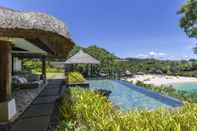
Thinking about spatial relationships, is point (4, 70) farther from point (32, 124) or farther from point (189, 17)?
point (189, 17)

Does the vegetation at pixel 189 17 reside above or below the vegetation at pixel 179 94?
above

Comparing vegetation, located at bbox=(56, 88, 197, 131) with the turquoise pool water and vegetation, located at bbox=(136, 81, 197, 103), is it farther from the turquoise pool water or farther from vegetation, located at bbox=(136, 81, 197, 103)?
the turquoise pool water

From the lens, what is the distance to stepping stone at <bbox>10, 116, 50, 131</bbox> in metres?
6.50

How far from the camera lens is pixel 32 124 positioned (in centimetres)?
Answer: 696

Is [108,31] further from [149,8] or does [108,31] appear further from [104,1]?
[104,1]

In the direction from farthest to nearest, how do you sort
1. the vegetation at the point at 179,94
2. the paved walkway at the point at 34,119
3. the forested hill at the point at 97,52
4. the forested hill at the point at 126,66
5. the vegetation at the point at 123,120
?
the forested hill at the point at 97,52, the forested hill at the point at 126,66, the vegetation at the point at 179,94, the paved walkway at the point at 34,119, the vegetation at the point at 123,120

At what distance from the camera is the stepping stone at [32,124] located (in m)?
6.50

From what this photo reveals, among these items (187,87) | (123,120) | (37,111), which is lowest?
(187,87)

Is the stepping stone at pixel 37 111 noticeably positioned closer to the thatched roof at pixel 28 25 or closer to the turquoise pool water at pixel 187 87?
the thatched roof at pixel 28 25

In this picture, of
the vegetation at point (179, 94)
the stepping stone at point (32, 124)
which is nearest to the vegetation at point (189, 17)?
the vegetation at point (179, 94)

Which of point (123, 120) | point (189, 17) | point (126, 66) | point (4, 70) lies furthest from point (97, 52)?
point (123, 120)

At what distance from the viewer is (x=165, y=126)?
5.03 metres

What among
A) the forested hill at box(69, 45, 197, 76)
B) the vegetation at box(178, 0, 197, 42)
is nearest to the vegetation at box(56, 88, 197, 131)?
the vegetation at box(178, 0, 197, 42)

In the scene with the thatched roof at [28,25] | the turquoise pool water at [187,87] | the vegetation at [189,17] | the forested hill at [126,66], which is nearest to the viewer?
the thatched roof at [28,25]
